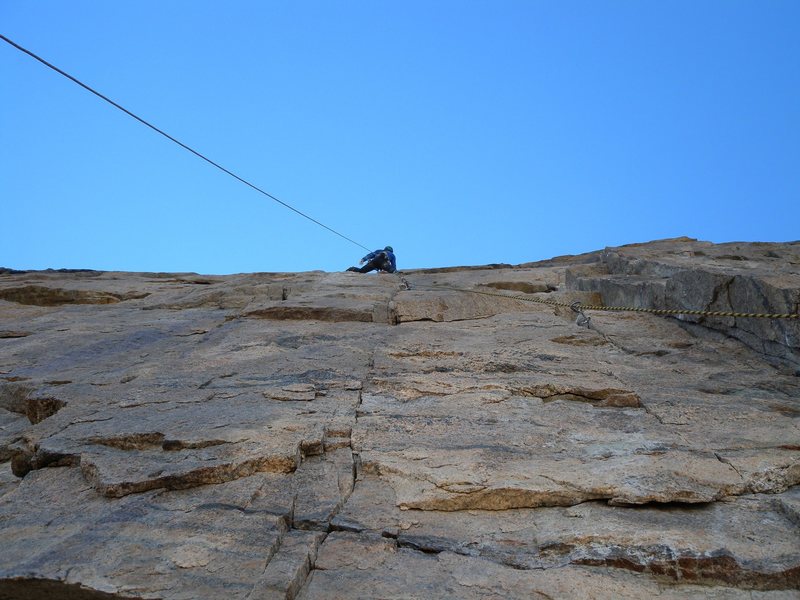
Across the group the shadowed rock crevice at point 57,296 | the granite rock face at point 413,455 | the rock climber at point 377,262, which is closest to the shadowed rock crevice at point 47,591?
the granite rock face at point 413,455

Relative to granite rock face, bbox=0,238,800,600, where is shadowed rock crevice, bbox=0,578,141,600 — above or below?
below

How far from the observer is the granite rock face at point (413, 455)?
2.63 m

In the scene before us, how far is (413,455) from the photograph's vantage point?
348cm

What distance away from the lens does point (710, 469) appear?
3.24 m

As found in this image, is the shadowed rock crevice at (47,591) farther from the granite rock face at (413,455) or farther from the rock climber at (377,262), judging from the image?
the rock climber at (377,262)

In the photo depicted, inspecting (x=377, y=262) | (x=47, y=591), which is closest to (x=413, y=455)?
(x=47, y=591)

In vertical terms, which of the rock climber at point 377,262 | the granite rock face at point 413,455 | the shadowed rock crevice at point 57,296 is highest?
the rock climber at point 377,262

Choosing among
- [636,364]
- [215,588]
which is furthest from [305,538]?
[636,364]

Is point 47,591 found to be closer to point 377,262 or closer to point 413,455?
point 413,455

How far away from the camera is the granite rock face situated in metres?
2.63

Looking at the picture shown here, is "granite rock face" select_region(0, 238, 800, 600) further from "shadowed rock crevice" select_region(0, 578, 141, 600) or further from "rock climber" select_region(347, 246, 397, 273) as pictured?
"rock climber" select_region(347, 246, 397, 273)

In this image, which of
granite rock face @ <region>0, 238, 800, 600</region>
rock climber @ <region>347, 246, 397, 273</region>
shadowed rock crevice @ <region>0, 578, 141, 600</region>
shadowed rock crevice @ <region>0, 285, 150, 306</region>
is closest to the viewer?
shadowed rock crevice @ <region>0, 578, 141, 600</region>

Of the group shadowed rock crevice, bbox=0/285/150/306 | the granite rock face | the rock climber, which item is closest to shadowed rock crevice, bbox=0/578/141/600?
the granite rock face

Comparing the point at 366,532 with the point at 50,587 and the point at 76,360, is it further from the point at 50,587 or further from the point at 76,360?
the point at 76,360
